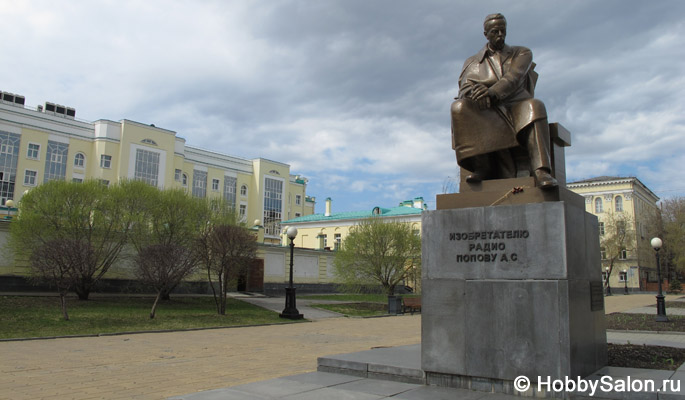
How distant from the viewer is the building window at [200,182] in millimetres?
65125

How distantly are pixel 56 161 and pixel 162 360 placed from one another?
51.2 metres

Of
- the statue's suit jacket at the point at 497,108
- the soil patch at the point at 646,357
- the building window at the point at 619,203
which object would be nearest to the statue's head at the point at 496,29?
the statue's suit jacket at the point at 497,108

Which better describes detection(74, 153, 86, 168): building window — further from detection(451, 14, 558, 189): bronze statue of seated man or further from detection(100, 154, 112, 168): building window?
detection(451, 14, 558, 189): bronze statue of seated man

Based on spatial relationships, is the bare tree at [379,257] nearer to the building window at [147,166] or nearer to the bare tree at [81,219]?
the bare tree at [81,219]

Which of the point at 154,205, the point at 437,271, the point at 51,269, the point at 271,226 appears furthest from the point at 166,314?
the point at 271,226

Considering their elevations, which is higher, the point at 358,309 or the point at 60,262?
the point at 60,262

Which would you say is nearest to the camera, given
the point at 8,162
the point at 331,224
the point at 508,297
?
the point at 508,297

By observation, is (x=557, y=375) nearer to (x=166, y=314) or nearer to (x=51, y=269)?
(x=51, y=269)

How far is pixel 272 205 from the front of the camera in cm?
7362

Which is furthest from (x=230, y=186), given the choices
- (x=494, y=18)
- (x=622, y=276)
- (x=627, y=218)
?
(x=494, y=18)

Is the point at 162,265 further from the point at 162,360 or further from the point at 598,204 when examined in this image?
the point at 598,204

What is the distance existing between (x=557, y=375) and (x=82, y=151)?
58148 mm

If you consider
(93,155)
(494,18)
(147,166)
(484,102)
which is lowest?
(484,102)

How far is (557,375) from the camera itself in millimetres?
4742
